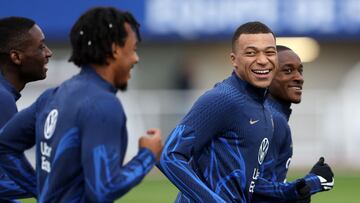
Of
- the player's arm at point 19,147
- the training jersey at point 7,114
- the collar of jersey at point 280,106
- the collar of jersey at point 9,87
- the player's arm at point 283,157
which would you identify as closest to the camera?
the player's arm at point 19,147

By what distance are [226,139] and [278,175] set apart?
105 centimetres

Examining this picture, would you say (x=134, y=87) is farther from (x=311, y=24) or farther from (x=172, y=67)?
(x=311, y=24)

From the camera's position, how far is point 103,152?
16.9ft

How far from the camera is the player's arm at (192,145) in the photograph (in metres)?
6.53

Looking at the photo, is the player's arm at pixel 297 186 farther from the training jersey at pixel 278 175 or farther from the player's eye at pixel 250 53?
the player's eye at pixel 250 53

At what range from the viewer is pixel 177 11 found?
2364 centimetres

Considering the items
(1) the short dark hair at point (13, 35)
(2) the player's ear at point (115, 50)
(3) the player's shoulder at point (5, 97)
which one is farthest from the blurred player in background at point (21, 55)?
(2) the player's ear at point (115, 50)

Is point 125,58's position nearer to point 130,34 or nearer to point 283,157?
point 130,34

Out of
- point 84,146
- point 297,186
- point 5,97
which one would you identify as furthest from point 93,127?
point 297,186

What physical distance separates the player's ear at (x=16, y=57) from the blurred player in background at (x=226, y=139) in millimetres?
→ 1333

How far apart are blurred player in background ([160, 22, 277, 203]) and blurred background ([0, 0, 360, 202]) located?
44.0 ft

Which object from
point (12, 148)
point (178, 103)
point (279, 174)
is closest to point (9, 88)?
point (12, 148)

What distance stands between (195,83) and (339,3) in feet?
11.8

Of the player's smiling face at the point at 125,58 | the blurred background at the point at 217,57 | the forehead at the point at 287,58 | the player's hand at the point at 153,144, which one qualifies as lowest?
the blurred background at the point at 217,57
